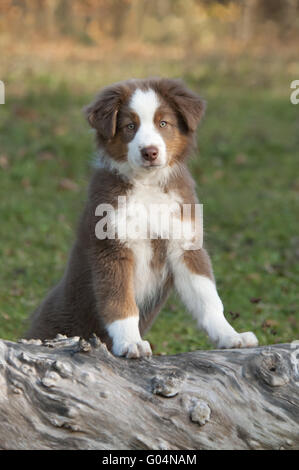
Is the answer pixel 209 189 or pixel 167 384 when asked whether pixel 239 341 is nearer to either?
pixel 167 384

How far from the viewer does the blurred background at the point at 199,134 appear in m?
7.66

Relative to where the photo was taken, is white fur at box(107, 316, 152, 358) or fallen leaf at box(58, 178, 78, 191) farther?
fallen leaf at box(58, 178, 78, 191)

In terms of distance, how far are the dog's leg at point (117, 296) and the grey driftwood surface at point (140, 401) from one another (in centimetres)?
41

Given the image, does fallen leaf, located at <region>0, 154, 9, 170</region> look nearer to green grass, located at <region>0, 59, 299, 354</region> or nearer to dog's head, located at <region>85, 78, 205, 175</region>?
green grass, located at <region>0, 59, 299, 354</region>

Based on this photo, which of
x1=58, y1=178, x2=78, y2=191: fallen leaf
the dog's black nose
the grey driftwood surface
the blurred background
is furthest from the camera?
x1=58, y1=178, x2=78, y2=191: fallen leaf

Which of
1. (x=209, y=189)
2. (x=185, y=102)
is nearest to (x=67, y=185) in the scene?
(x=209, y=189)

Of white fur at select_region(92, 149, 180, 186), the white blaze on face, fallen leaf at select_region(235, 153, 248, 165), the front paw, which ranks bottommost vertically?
the front paw

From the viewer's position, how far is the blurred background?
7.66m

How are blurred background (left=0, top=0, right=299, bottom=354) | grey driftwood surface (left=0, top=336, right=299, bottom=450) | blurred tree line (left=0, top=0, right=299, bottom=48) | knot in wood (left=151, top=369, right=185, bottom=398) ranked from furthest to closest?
blurred tree line (left=0, top=0, right=299, bottom=48) < blurred background (left=0, top=0, right=299, bottom=354) < knot in wood (left=151, top=369, right=185, bottom=398) < grey driftwood surface (left=0, top=336, right=299, bottom=450)

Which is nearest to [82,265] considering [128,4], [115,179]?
[115,179]

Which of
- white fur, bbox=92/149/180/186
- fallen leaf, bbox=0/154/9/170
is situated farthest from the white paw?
fallen leaf, bbox=0/154/9/170

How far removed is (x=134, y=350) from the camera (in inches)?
159

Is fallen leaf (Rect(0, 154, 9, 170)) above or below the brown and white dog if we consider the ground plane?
above

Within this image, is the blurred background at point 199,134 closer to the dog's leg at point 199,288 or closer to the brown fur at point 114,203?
the dog's leg at point 199,288
